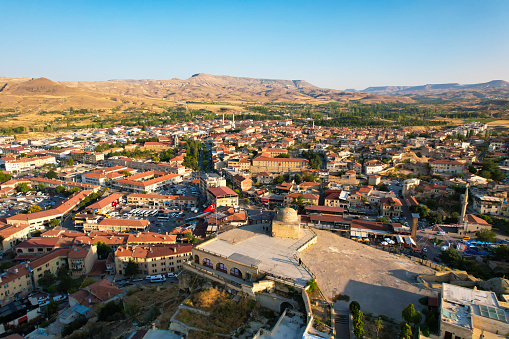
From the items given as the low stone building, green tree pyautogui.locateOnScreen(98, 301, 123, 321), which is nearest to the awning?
the low stone building

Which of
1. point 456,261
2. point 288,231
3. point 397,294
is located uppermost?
point 288,231

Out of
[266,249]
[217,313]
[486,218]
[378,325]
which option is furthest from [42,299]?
[486,218]

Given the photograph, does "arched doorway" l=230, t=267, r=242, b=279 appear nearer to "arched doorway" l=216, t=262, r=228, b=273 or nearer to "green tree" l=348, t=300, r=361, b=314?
"arched doorway" l=216, t=262, r=228, b=273

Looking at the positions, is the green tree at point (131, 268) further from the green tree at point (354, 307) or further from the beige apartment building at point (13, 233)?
the green tree at point (354, 307)

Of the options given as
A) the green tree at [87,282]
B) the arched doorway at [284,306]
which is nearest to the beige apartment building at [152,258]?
the green tree at [87,282]

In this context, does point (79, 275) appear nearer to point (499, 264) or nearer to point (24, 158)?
point (499, 264)

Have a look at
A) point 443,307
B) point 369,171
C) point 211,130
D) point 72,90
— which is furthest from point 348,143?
point 72,90
